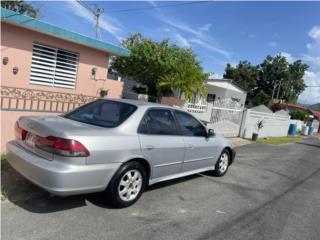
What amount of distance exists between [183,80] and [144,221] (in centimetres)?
968

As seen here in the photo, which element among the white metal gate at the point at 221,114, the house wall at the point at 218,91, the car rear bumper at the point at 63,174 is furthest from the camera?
the house wall at the point at 218,91

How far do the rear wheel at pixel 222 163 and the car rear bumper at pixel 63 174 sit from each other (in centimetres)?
344

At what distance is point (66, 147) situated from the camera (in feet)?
12.8

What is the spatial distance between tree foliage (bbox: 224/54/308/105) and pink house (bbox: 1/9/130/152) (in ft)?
167

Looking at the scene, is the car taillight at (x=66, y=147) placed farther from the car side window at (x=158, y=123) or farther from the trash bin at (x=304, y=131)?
the trash bin at (x=304, y=131)

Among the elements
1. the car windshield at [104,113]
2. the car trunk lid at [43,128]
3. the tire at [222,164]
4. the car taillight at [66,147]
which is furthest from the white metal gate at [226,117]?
the car taillight at [66,147]

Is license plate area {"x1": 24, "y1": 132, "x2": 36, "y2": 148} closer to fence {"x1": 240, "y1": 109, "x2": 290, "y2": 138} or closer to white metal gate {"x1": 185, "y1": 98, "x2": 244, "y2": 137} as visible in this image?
white metal gate {"x1": 185, "y1": 98, "x2": 244, "y2": 137}

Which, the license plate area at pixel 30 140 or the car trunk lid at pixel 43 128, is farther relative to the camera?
the license plate area at pixel 30 140

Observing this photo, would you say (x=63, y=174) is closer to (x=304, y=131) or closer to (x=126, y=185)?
(x=126, y=185)

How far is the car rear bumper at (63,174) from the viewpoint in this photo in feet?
12.6

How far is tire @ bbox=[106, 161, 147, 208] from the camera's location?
4410 mm

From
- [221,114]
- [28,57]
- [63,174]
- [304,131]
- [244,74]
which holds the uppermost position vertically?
[244,74]

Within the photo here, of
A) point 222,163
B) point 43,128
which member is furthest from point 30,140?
point 222,163

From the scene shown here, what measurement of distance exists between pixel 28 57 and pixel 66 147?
6049 millimetres
